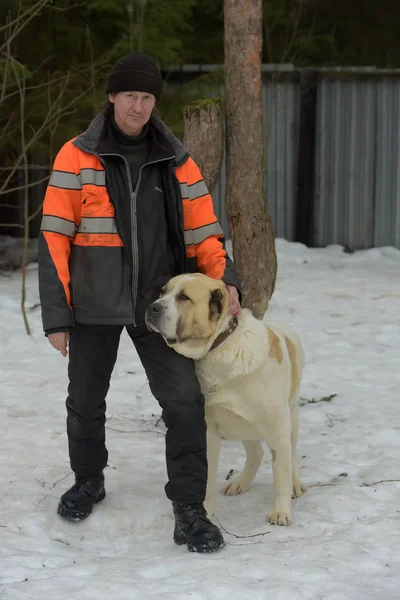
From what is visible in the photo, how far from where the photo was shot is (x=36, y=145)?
849 centimetres

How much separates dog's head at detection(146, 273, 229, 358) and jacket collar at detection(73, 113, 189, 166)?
0.53 m

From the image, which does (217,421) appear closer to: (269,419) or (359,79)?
(269,419)

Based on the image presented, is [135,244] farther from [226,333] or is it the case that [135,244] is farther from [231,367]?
[231,367]

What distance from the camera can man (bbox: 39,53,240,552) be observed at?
11.6 feet

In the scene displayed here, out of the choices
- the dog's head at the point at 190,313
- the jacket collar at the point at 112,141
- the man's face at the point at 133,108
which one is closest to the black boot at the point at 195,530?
the dog's head at the point at 190,313

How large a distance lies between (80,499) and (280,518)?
0.93m

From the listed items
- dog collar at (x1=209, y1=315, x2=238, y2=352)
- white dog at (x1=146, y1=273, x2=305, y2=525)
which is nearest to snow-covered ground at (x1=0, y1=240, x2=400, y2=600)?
white dog at (x1=146, y1=273, x2=305, y2=525)

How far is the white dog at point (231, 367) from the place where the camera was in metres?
3.51

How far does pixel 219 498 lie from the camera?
14.0 feet

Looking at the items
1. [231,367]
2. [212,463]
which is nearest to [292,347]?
[231,367]

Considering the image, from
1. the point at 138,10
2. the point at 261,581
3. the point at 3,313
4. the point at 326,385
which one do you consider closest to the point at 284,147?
the point at 138,10

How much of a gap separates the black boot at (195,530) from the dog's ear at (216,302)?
2.69 feet

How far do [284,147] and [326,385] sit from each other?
5.22 meters

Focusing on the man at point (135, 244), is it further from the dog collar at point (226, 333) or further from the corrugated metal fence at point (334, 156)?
the corrugated metal fence at point (334, 156)
